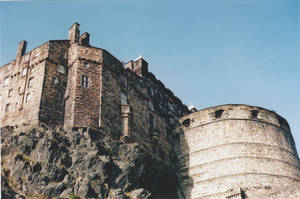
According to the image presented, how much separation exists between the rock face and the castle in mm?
1636

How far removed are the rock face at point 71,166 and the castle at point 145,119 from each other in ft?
5.37

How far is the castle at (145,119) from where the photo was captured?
27.9 m

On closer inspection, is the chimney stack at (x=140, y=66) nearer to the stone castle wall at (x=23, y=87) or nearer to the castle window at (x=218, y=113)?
the castle window at (x=218, y=113)

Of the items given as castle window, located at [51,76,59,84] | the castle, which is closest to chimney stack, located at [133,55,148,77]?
the castle

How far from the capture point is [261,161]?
31328 mm

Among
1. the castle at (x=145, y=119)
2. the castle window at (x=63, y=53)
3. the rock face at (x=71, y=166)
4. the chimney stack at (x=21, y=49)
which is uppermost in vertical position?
the chimney stack at (x=21, y=49)

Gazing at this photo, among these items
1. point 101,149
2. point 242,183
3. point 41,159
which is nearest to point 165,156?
point 242,183

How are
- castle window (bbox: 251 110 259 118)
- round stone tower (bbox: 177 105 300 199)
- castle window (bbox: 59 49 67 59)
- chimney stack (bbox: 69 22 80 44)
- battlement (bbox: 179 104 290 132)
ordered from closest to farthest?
castle window (bbox: 59 49 67 59) < round stone tower (bbox: 177 105 300 199) < chimney stack (bbox: 69 22 80 44) < battlement (bbox: 179 104 290 132) < castle window (bbox: 251 110 259 118)

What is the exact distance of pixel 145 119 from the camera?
32344mm

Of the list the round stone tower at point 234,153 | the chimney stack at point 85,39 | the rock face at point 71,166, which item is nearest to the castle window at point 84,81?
the chimney stack at point 85,39

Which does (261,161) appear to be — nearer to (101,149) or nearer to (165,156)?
(165,156)

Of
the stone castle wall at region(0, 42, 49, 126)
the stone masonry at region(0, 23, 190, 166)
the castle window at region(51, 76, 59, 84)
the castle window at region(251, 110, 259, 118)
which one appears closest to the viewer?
the stone masonry at region(0, 23, 190, 166)

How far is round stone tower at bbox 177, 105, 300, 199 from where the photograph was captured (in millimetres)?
30406

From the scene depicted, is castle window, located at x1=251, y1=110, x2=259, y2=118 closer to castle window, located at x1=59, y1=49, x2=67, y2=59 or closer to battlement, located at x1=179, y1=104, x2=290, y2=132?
battlement, located at x1=179, y1=104, x2=290, y2=132
